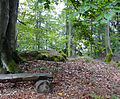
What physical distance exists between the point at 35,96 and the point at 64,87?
110 cm

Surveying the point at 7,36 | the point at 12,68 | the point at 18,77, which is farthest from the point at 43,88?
the point at 7,36

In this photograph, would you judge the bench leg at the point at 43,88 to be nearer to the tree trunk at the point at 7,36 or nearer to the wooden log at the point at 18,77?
the wooden log at the point at 18,77

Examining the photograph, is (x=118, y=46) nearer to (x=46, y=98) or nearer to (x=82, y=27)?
(x=82, y=27)

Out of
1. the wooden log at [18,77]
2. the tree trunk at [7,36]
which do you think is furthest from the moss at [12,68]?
the wooden log at [18,77]

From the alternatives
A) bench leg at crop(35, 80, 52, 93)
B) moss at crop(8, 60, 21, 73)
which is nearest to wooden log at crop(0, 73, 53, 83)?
bench leg at crop(35, 80, 52, 93)

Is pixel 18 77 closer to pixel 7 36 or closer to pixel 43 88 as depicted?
pixel 43 88

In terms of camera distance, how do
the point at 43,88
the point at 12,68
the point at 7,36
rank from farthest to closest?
1. the point at 7,36
2. the point at 12,68
3. the point at 43,88

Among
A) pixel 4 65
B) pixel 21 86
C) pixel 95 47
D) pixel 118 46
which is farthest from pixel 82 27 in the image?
pixel 118 46

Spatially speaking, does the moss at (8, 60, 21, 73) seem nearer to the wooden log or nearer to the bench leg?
the wooden log

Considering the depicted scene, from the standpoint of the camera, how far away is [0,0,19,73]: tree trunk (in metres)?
4.03

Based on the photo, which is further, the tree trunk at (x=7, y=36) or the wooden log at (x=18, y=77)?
the tree trunk at (x=7, y=36)

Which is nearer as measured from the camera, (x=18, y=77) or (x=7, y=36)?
(x=18, y=77)

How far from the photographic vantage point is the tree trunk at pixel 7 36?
4.03m

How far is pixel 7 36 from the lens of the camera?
4.77 meters
